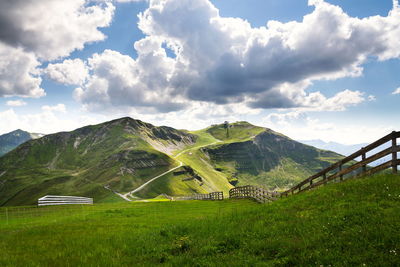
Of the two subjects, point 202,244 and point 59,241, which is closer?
point 202,244

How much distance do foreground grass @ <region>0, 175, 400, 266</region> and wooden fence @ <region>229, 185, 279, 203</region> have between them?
1646cm

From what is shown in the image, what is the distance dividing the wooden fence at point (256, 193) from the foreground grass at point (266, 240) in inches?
648

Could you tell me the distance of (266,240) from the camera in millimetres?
8922

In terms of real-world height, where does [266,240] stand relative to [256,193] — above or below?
above

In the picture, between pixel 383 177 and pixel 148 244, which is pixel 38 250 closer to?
pixel 148 244

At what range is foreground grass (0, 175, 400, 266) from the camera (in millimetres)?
7246

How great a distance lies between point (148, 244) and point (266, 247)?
4446mm

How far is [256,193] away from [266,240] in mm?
27657

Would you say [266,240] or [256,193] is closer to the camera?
[266,240]

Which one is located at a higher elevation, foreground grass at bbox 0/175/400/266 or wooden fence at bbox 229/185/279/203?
foreground grass at bbox 0/175/400/266

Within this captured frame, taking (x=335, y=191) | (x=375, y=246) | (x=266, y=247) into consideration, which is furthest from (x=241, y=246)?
(x=335, y=191)

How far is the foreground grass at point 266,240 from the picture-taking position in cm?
725

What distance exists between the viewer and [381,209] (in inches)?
378

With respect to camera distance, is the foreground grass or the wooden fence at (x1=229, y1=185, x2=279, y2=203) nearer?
the foreground grass
